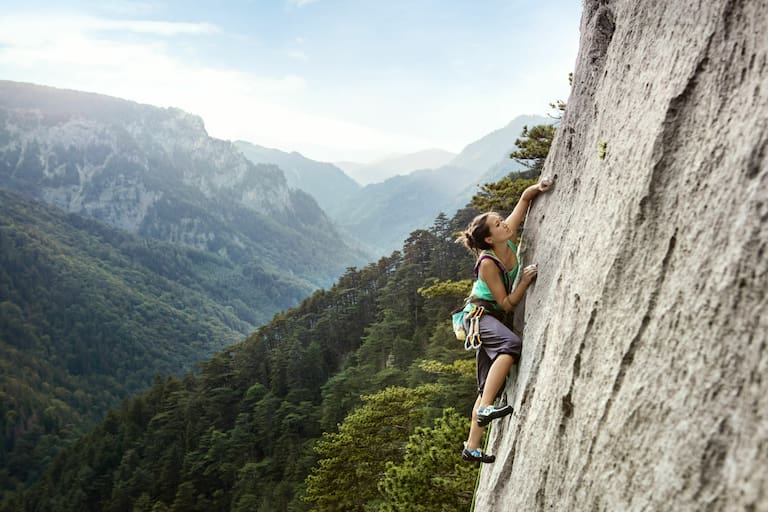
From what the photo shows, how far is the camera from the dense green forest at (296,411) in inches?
685

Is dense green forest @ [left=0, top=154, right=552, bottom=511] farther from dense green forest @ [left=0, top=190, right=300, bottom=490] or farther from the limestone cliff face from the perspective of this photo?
dense green forest @ [left=0, top=190, right=300, bottom=490]

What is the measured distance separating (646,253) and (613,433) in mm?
1181

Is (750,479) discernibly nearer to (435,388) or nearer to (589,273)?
(589,273)

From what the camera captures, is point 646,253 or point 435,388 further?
point 435,388

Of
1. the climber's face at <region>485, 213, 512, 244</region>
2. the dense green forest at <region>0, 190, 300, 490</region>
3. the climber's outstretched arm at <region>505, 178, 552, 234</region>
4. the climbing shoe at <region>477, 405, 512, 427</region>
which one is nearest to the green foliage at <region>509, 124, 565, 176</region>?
the climber's outstretched arm at <region>505, 178, 552, 234</region>

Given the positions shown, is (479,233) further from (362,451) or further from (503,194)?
(362,451)

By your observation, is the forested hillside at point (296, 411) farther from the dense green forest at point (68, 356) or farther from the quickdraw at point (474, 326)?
the dense green forest at point (68, 356)

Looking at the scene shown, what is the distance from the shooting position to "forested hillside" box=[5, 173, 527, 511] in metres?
17.4

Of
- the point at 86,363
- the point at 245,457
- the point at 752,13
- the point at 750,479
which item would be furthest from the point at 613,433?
the point at 86,363

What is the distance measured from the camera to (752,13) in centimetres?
317

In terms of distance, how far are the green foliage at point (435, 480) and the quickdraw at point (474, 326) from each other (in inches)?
290

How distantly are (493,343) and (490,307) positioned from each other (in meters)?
0.44

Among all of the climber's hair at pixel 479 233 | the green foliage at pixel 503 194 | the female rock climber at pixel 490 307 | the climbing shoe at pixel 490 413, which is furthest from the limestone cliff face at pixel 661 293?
the green foliage at pixel 503 194

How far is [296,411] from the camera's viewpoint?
58.7m
